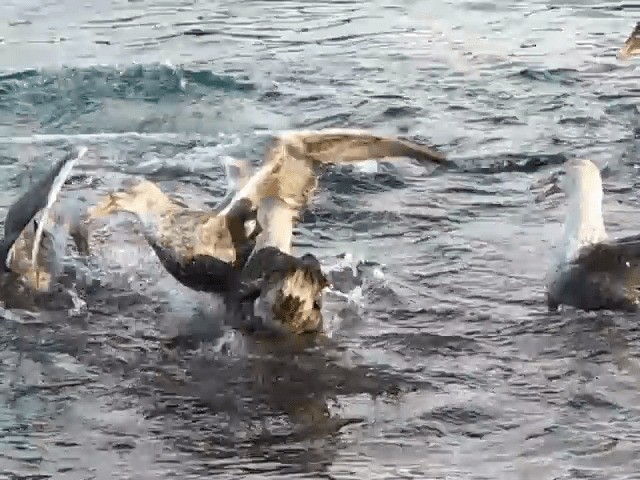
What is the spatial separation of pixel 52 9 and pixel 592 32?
5.31 metres

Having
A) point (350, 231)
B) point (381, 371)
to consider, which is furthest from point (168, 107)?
point (381, 371)

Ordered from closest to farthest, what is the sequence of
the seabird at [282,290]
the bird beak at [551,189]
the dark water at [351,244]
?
the dark water at [351,244]
the seabird at [282,290]
the bird beak at [551,189]

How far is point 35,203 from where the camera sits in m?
7.65

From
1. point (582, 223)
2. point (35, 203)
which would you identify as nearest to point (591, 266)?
point (582, 223)

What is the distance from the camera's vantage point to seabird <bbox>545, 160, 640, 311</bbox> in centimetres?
720

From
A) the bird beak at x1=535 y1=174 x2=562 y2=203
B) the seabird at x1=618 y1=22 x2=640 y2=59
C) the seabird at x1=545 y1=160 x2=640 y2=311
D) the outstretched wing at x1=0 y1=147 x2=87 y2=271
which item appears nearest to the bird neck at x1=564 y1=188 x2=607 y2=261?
the seabird at x1=545 y1=160 x2=640 y2=311

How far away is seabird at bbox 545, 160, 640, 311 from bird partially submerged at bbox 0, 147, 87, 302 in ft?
8.65

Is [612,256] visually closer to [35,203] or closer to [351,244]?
[351,244]

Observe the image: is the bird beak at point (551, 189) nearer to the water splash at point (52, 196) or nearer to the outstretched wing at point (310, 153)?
the outstretched wing at point (310, 153)

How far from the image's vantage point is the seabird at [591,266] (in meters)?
7.20

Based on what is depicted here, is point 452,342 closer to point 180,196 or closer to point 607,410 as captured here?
point 607,410

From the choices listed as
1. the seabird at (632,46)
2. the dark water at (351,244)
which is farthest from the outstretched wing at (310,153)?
the seabird at (632,46)

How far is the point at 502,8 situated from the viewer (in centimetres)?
1369

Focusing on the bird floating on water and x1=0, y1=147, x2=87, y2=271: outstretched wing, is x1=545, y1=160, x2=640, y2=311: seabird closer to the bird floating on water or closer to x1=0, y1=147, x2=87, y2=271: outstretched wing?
the bird floating on water
